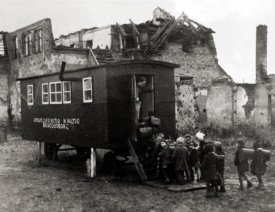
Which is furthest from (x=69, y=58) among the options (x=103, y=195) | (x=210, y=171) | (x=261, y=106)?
(x=210, y=171)

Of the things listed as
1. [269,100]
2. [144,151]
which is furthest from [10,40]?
[144,151]

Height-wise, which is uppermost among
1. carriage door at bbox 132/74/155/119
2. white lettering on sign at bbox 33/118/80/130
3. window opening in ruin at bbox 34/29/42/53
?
window opening in ruin at bbox 34/29/42/53

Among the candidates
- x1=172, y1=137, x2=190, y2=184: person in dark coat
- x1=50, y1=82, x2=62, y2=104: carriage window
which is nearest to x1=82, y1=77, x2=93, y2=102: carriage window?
x1=50, y1=82, x2=62, y2=104: carriage window

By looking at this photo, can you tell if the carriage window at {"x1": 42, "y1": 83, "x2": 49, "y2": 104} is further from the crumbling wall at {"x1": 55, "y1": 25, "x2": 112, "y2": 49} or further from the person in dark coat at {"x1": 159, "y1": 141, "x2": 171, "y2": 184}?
the crumbling wall at {"x1": 55, "y1": 25, "x2": 112, "y2": 49}

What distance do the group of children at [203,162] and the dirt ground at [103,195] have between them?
1.66ft

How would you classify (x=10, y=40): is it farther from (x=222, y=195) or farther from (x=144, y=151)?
(x=222, y=195)

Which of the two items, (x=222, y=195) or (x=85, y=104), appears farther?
(x=85, y=104)

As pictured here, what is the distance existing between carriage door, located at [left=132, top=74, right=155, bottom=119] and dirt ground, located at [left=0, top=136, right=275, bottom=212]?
3.18 meters

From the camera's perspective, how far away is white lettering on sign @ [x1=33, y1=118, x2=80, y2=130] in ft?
55.0

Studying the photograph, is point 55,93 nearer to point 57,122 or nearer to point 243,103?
point 57,122

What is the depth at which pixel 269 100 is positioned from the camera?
1121 inches

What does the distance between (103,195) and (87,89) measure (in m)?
4.80

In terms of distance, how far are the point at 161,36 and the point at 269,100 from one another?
11.5m

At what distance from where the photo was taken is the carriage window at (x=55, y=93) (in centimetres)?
1764
